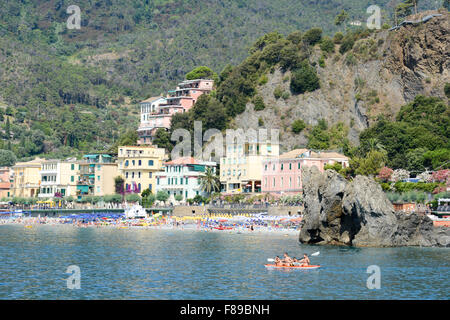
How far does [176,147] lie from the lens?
15000cm

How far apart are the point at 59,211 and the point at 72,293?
304 feet

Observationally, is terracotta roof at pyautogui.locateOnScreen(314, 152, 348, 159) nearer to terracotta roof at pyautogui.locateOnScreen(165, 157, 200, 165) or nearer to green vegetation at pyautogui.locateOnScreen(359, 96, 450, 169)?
green vegetation at pyautogui.locateOnScreen(359, 96, 450, 169)

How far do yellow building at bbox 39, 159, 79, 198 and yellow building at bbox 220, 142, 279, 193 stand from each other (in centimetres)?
3202

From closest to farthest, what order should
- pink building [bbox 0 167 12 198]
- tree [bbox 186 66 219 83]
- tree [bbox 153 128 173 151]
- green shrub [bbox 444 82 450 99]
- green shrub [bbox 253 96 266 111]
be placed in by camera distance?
green shrub [bbox 444 82 450 99] < green shrub [bbox 253 96 266 111] < tree [bbox 153 128 173 151] < pink building [bbox 0 167 12 198] < tree [bbox 186 66 219 83]

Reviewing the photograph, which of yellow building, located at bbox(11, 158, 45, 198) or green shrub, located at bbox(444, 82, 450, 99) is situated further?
yellow building, located at bbox(11, 158, 45, 198)

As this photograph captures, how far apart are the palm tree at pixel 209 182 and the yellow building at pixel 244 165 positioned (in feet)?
3.47

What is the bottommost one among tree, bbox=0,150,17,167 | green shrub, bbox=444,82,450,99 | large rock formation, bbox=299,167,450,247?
large rock formation, bbox=299,167,450,247

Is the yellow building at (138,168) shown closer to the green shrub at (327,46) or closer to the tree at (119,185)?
the tree at (119,185)

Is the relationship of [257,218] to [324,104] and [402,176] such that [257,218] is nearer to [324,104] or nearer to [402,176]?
[402,176]

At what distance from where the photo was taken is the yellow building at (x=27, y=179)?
514 ft

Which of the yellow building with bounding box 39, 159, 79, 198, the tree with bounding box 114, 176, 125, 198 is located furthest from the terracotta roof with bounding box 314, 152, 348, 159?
the yellow building with bounding box 39, 159, 79, 198

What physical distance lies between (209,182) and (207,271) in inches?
2908

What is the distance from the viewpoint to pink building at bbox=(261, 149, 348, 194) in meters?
120

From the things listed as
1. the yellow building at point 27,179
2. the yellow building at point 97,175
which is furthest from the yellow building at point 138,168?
the yellow building at point 27,179
